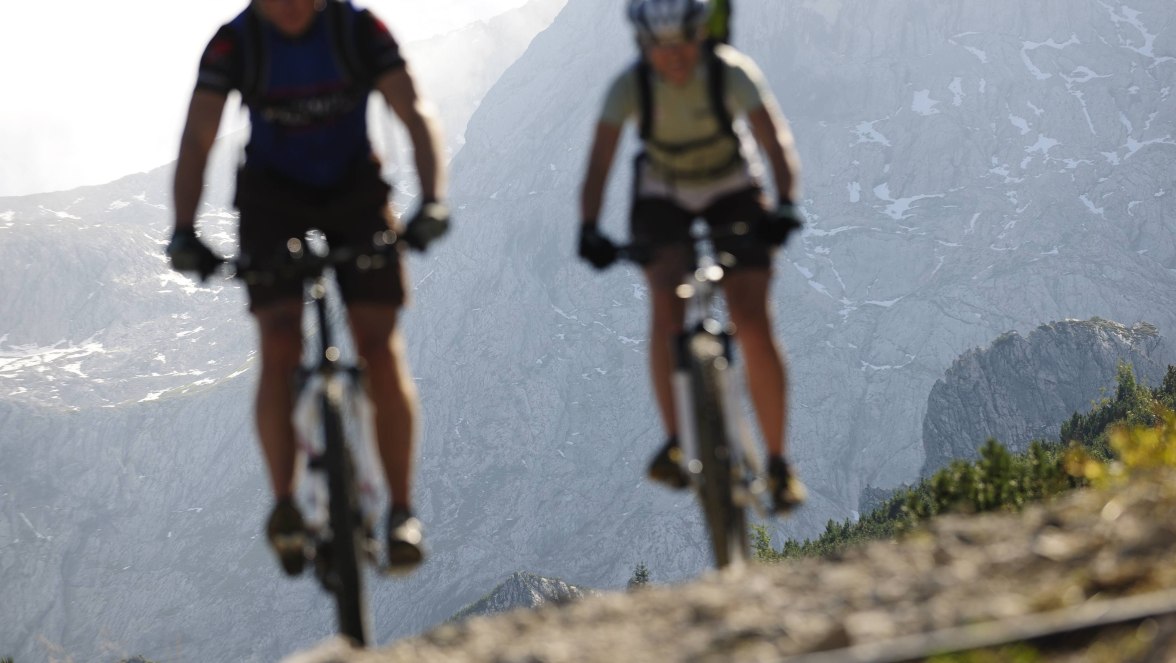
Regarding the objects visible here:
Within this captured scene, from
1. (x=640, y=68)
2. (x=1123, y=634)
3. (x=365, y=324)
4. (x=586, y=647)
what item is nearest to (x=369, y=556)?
(x=365, y=324)

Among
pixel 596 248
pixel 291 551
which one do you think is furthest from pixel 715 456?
pixel 291 551

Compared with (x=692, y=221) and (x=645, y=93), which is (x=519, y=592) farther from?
(x=645, y=93)

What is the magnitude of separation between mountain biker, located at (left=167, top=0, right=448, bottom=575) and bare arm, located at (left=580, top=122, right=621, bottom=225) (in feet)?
3.32

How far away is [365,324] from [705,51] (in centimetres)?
213

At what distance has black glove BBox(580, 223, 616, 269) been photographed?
672cm

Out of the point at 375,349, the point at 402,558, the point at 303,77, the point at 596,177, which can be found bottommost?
the point at 402,558

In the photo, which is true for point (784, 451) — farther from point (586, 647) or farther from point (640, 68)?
point (586, 647)

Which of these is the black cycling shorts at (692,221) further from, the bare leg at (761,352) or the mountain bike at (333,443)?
the mountain bike at (333,443)

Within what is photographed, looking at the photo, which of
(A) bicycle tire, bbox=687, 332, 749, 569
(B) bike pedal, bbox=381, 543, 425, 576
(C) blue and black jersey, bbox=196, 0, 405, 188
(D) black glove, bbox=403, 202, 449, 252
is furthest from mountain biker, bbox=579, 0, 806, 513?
(B) bike pedal, bbox=381, 543, 425, 576

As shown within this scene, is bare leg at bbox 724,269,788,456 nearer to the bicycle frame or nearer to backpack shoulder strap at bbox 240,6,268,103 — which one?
the bicycle frame

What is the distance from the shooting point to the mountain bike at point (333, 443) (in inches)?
225

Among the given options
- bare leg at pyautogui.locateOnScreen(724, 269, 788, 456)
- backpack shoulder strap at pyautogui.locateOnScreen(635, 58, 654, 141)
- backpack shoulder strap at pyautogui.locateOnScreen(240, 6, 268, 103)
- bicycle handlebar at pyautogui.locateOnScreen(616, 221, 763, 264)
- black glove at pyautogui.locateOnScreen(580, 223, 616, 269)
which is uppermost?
backpack shoulder strap at pyautogui.locateOnScreen(240, 6, 268, 103)

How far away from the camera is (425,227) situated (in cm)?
579

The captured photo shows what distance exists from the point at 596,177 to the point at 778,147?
95cm
